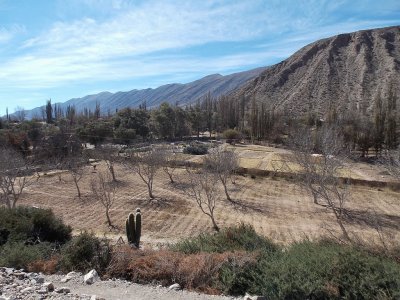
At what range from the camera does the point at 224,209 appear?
33.3 meters

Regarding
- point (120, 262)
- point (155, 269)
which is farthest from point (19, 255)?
point (155, 269)

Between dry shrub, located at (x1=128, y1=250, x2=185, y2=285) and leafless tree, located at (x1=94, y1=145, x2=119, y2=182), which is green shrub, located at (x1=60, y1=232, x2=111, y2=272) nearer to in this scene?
dry shrub, located at (x1=128, y1=250, x2=185, y2=285)

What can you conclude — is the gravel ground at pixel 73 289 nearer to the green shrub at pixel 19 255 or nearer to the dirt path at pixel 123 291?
→ the dirt path at pixel 123 291

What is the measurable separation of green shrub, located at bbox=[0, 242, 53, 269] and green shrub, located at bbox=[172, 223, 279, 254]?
4232mm

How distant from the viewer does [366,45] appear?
485ft

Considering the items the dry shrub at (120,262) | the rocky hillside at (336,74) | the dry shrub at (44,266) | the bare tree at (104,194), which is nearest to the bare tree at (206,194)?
the bare tree at (104,194)

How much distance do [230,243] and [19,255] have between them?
5961 millimetres

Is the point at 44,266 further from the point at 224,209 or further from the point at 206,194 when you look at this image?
the point at 224,209

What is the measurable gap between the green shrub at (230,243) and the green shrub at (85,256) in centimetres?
264

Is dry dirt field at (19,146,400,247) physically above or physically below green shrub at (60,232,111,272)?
below

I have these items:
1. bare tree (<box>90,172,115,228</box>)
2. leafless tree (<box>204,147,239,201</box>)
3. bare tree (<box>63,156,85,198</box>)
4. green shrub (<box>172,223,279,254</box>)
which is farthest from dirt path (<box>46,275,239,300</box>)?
bare tree (<box>63,156,85,198</box>)

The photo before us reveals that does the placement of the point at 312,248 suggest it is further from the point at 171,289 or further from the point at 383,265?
the point at 171,289

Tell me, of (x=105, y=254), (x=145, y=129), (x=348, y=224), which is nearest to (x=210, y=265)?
(x=105, y=254)

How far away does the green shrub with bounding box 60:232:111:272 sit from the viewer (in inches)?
415
